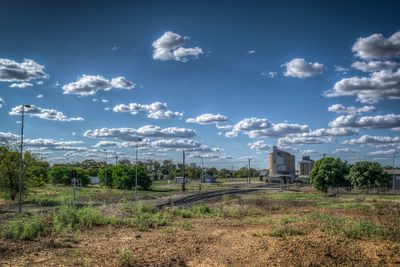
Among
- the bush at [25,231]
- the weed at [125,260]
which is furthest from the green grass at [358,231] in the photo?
the bush at [25,231]

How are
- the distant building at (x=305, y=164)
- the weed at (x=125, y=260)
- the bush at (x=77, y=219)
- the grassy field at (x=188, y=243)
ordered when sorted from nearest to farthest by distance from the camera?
the weed at (x=125, y=260) → the grassy field at (x=188, y=243) → the bush at (x=77, y=219) → the distant building at (x=305, y=164)

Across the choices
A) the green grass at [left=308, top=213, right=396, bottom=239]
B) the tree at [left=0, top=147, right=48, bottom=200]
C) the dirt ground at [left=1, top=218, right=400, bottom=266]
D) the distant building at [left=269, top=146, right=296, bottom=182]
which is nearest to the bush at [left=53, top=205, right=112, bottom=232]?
the dirt ground at [left=1, top=218, right=400, bottom=266]

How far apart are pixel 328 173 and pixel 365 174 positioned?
514 cm

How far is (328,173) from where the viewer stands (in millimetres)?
56094

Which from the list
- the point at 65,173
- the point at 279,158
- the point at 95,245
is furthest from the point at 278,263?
the point at 279,158

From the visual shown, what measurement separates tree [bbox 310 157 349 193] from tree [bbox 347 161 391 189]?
1.30 meters

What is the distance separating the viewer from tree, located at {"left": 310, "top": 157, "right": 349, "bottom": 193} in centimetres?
5616

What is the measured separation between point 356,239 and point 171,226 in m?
9.63

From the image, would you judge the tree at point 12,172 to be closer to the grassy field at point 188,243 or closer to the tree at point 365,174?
the grassy field at point 188,243

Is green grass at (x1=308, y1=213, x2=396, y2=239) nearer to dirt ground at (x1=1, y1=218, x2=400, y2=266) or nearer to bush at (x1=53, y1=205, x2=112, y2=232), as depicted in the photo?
dirt ground at (x1=1, y1=218, x2=400, y2=266)

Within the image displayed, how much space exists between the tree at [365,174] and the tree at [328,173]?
4.25 feet

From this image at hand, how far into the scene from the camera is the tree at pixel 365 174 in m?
56.9

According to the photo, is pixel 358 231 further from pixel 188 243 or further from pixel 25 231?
pixel 25 231

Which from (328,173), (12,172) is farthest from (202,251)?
(328,173)
